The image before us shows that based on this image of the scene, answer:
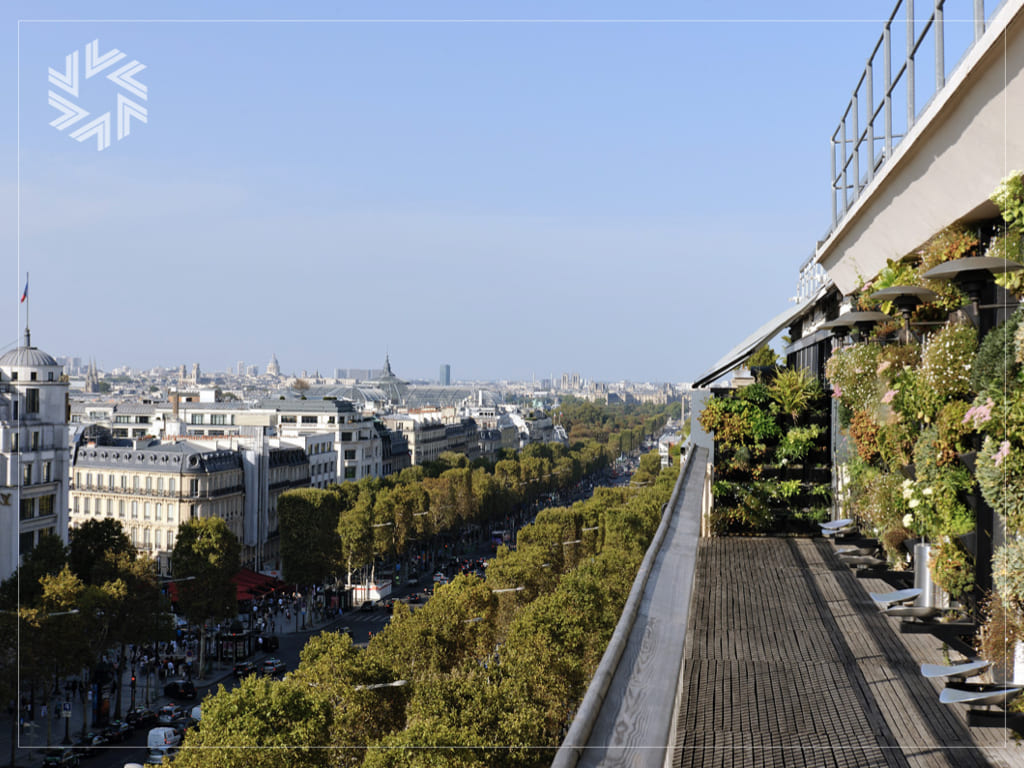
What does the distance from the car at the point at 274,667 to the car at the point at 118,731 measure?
7.52 m

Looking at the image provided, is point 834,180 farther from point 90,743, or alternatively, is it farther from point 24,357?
point 24,357

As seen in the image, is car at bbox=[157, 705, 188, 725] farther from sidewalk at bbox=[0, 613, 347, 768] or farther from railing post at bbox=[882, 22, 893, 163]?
railing post at bbox=[882, 22, 893, 163]

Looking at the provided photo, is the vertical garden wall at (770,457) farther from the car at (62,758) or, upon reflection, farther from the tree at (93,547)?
the tree at (93,547)

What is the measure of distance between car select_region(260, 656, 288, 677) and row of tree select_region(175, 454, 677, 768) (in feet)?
34.5

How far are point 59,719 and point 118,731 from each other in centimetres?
423

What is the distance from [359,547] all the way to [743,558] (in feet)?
155

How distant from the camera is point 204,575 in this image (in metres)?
43.6

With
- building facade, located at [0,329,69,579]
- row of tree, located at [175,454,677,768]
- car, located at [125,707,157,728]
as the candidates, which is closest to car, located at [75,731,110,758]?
car, located at [125,707,157,728]

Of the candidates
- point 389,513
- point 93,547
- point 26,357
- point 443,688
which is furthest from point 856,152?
point 389,513

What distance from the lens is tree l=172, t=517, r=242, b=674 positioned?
43312mm

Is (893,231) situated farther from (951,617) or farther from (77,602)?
(77,602)

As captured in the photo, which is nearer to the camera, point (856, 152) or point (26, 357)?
point (856, 152)

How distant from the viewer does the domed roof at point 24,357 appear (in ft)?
150

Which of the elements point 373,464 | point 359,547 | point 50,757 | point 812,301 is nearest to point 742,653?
point 812,301
